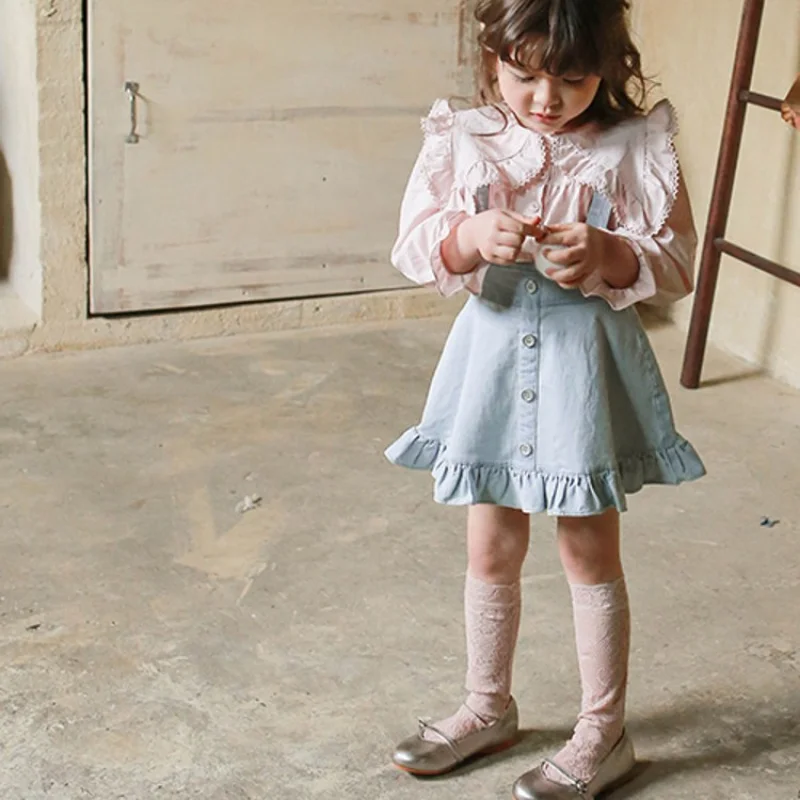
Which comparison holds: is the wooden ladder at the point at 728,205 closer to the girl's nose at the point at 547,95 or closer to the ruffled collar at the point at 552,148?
the ruffled collar at the point at 552,148

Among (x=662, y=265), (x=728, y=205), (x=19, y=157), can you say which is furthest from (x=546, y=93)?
(x=19, y=157)

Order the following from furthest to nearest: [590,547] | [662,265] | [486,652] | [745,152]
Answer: [745,152]
[486,652]
[590,547]
[662,265]

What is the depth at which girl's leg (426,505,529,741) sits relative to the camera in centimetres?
198

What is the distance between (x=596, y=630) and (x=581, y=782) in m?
0.21

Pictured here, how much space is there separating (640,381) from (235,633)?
0.88 metres

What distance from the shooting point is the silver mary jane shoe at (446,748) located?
80.4 inches

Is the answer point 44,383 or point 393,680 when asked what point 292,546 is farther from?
point 44,383

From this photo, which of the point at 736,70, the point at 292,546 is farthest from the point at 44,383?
the point at 736,70

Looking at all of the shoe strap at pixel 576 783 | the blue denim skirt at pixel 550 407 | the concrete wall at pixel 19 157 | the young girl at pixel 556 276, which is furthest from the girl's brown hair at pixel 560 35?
the concrete wall at pixel 19 157

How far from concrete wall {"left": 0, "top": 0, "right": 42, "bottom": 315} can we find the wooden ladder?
1601mm

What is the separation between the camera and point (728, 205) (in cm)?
346

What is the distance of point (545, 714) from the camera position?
7.26ft

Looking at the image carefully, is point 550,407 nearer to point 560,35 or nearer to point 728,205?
point 560,35

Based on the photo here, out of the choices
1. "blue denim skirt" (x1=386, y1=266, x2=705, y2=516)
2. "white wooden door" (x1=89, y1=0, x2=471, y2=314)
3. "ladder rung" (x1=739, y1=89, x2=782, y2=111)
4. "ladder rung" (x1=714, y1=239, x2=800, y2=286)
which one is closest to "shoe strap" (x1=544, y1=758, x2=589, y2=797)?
"blue denim skirt" (x1=386, y1=266, x2=705, y2=516)
